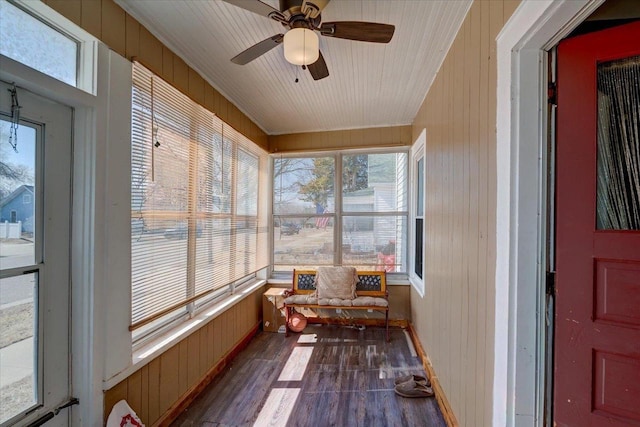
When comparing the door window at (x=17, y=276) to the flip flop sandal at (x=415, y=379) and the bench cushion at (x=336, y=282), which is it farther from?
the bench cushion at (x=336, y=282)

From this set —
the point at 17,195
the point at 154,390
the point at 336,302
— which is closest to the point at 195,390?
the point at 154,390

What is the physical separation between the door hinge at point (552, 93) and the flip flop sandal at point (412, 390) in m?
2.18

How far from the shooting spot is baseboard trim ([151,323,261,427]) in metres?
1.86

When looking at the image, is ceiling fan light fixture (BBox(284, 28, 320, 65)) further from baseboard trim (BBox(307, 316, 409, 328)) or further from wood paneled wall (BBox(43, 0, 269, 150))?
baseboard trim (BBox(307, 316, 409, 328))

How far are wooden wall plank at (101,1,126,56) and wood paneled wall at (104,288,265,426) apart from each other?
1920 mm

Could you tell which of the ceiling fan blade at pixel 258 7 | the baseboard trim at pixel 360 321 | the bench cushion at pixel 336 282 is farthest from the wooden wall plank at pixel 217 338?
the ceiling fan blade at pixel 258 7

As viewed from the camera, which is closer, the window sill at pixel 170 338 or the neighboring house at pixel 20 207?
the neighboring house at pixel 20 207

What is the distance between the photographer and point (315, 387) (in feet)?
7.51

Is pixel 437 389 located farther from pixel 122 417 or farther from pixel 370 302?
pixel 122 417

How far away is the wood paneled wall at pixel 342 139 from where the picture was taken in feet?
12.0

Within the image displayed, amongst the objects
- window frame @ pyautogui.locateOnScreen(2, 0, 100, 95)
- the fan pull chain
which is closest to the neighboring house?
the fan pull chain

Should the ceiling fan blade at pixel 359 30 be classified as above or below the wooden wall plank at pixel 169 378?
above

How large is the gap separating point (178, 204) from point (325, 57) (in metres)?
1.60

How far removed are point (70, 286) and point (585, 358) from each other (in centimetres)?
233
